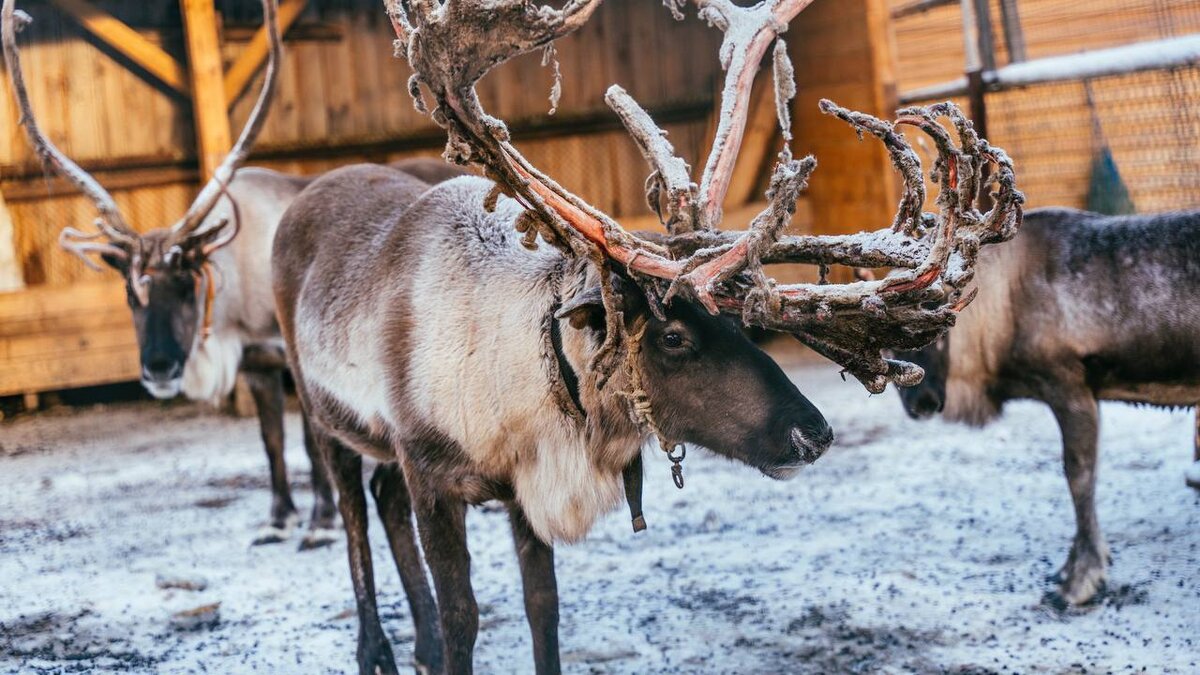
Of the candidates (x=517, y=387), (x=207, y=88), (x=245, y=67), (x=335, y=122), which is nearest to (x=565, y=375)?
(x=517, y=387)

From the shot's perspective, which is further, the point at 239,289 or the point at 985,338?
the point at 239,289

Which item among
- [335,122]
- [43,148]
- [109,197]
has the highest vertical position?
[335,122]

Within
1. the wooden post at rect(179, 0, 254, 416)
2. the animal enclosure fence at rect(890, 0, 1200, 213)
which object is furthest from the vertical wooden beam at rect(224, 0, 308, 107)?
the animal enclosure fence at rect(890, 0, 1200, 213)

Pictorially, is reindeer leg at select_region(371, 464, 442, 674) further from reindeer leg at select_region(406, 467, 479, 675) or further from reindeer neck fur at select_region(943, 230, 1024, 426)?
reindeer neck fur at select_region(943, 230, 1024, 426)

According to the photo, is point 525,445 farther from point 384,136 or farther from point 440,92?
point 384,136

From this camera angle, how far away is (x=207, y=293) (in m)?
5.47

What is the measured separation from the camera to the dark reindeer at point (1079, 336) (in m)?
4.00

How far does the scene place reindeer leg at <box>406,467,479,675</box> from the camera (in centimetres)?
310

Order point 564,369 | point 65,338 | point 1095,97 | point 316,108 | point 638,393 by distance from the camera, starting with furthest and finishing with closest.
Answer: point 316,108 → point 65,338 → point 1095,97 → point 564,369 → point 638,393

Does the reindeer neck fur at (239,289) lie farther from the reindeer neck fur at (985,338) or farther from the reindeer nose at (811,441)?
the reindeer nose at (811,441)

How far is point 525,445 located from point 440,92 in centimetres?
88

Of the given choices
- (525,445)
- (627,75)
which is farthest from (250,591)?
(627,75)

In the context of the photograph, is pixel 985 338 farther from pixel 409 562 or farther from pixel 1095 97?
pixel 1095 97

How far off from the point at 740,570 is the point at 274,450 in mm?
2268
